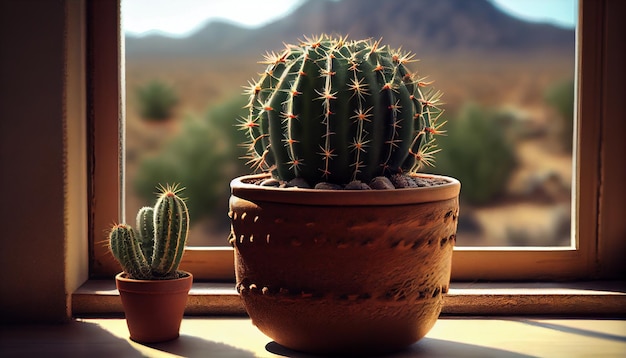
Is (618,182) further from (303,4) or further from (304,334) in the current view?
(303,4)

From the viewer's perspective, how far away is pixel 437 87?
2.98 meters

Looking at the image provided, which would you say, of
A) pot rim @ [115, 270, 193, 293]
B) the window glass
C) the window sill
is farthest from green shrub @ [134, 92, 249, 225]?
pot rim @ [115, 270, 193, 293]

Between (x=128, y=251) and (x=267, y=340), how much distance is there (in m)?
0.37

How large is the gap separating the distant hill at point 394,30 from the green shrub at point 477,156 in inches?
22.6

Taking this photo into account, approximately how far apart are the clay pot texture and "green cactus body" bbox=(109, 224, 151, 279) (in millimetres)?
276

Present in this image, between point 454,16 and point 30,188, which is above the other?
point 454,16

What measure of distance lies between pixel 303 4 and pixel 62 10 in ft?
6.59

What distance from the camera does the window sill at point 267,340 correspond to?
147 cm

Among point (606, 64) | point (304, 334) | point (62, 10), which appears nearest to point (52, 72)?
point (62, 10)

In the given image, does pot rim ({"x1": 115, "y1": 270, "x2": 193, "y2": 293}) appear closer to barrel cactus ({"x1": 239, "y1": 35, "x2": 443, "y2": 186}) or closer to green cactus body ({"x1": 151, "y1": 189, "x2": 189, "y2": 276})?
green cactus body ({"x1": 151, "y1": 189, "x2": 189, "y2": 276})

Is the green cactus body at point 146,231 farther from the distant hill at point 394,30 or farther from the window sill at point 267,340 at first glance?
the distant hill at point 394,30

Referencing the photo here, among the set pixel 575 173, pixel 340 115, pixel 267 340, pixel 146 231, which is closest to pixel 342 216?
pixel 340 115

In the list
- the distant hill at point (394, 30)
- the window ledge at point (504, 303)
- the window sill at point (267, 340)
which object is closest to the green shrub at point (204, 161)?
the distant hill at point (394, 30)

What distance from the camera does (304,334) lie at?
137 centimetres
